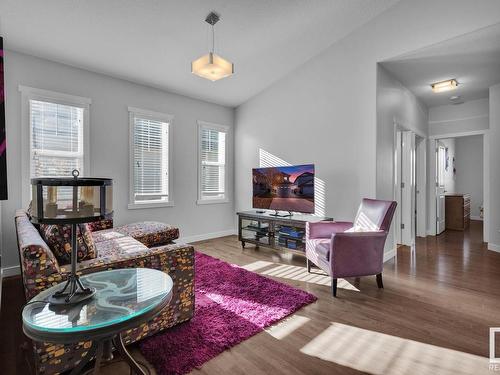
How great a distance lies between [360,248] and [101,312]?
232 centimetres

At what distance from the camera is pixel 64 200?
1150 mm

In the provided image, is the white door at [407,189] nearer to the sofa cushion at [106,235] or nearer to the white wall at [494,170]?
the white wall at [494,170]

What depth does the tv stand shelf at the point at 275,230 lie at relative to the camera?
12.3 feet

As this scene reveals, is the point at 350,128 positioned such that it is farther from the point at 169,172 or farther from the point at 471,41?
the point at 169,172

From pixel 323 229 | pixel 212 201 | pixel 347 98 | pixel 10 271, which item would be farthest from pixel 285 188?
pixel 10 271

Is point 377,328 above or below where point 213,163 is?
below

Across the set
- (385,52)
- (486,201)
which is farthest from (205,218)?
(486,201)

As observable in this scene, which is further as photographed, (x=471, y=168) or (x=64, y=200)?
(x=471, y=168)

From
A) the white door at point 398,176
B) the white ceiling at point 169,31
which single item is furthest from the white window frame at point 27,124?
the white door at point 398,176

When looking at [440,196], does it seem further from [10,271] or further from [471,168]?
[10,271]

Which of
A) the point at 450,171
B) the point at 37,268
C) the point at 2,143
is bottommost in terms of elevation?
the point at 37,268

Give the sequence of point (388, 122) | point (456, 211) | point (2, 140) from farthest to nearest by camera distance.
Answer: point (456, 211)
point (388, 122)
point (2, 140)

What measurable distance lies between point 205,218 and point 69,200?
13.0 ft

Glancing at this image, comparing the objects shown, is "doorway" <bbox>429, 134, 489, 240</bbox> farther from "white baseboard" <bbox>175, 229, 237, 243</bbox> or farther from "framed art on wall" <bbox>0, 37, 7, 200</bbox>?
"framed art on wall" <bbox>0, 37, 7, 200</bbox>
